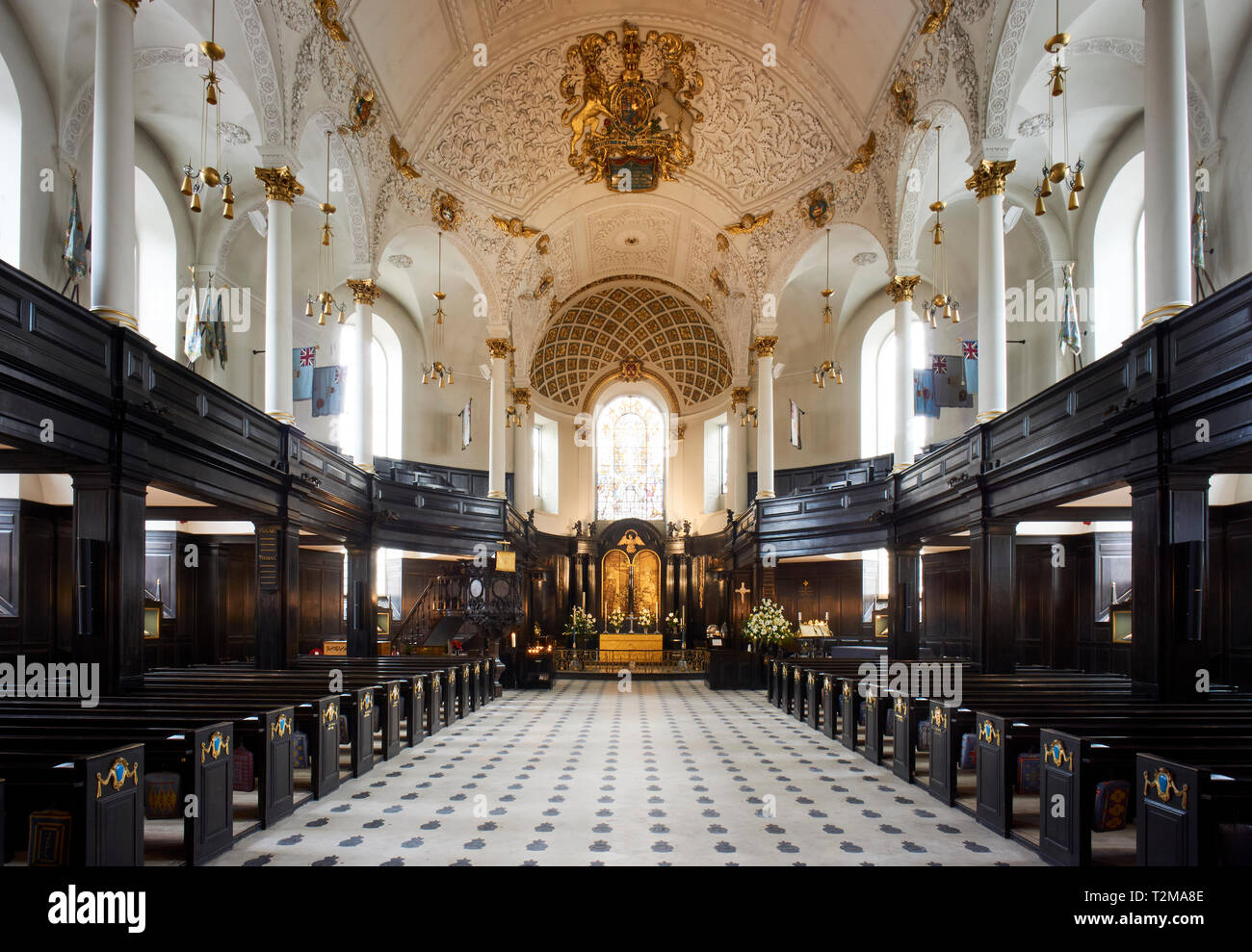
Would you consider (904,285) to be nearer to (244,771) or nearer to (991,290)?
(991,290)

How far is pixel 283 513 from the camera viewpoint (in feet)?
43.5

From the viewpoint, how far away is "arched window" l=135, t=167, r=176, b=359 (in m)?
16.8

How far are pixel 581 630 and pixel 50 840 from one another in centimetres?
2224

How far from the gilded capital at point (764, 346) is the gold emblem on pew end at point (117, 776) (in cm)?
2014

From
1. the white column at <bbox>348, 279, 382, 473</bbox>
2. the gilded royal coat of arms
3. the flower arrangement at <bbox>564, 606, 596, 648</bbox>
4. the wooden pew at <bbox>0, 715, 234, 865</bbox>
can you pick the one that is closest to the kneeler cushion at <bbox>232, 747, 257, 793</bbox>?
the wooden pew at <bbox>0, 715, 234, 865</bbox>

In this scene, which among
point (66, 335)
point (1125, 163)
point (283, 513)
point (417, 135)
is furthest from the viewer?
point (417, 135)

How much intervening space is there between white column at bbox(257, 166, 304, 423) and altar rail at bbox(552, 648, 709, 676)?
12162 millimetres

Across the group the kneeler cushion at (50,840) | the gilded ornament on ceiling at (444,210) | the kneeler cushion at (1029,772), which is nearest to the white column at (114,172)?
the kneeler cushion at (50,840)

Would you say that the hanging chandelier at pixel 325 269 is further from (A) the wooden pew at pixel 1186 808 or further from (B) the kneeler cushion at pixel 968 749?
(A) the wooden pew at pixel 1186 808

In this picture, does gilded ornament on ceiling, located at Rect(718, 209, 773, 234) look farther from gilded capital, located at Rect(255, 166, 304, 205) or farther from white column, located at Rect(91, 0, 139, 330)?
white column, located at Rect(91, 0, 139, 330)

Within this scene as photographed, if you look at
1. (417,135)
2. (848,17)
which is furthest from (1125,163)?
(417,135)
